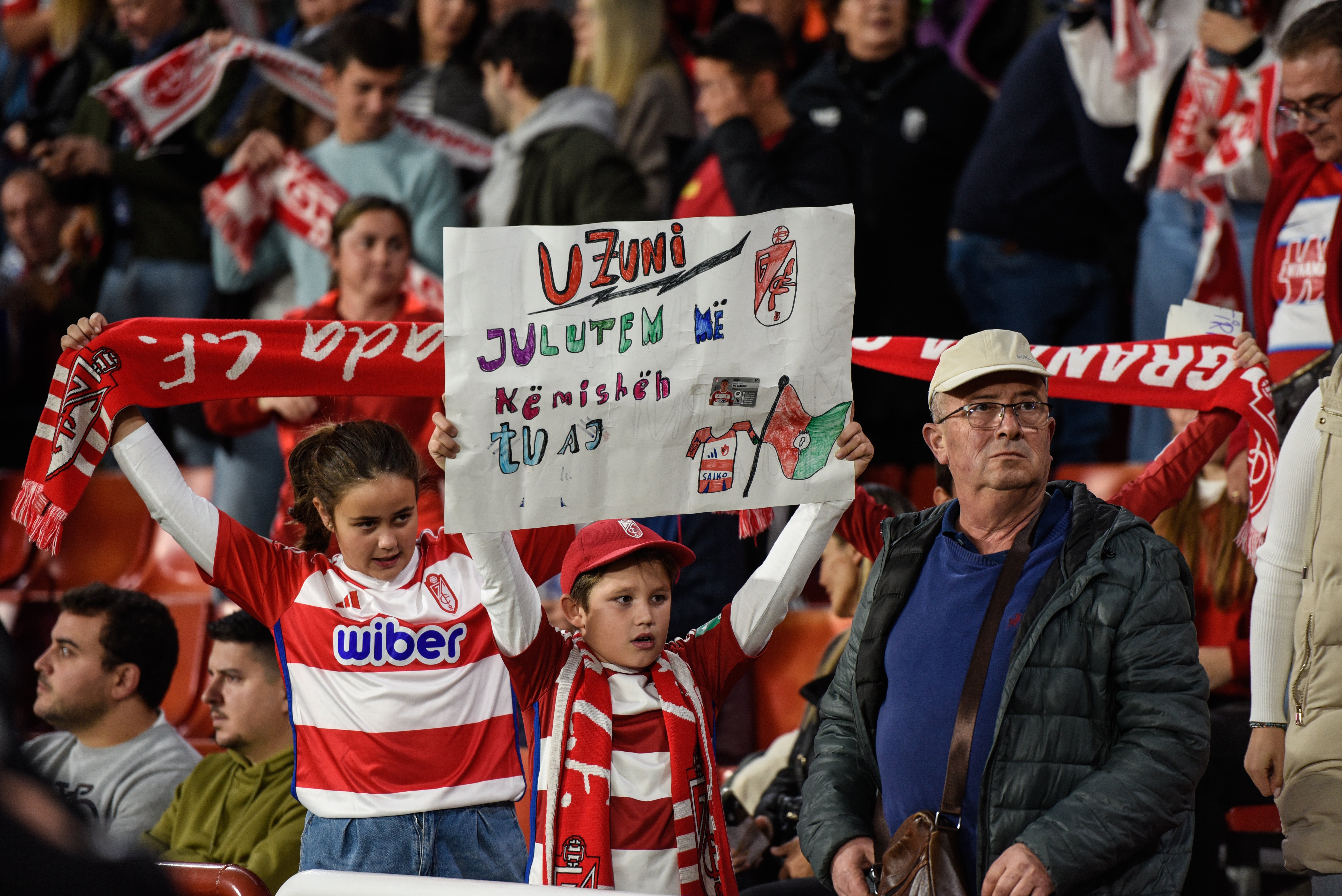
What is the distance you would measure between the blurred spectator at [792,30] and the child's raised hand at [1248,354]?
350cm

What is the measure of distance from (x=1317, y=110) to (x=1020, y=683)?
2.11 m

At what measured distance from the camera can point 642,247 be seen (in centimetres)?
327

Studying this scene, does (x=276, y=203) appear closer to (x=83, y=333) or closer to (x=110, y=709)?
(x=110, y=709)

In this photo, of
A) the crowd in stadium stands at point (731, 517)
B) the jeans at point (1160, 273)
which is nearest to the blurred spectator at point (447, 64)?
the crowd in stadium stands at point (731, 517)

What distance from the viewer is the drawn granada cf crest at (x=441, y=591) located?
351 centimetres

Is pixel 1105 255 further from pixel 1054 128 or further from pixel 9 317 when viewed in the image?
pixel 9 317

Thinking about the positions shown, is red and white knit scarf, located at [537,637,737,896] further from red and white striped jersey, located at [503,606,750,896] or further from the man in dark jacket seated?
the man in dark jacket seated

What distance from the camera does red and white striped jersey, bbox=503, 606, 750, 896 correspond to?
312 centimetres

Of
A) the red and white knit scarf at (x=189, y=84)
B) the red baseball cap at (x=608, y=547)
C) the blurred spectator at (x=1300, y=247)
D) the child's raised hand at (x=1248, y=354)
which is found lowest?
the red baseball cap at (x=608, y=547)

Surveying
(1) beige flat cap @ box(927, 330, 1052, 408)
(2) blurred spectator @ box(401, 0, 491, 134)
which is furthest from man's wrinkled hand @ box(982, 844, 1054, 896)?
(2) blurred spectator @ box(401, 0, 491, 134)

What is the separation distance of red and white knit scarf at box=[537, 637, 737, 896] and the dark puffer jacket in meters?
0.56

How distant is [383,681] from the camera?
3.44 meters

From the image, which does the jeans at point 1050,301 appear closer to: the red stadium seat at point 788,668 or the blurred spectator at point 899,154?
→ the blurred spectator at point 899,154

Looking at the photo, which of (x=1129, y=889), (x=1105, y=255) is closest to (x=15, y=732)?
(x=1129, y=889)
